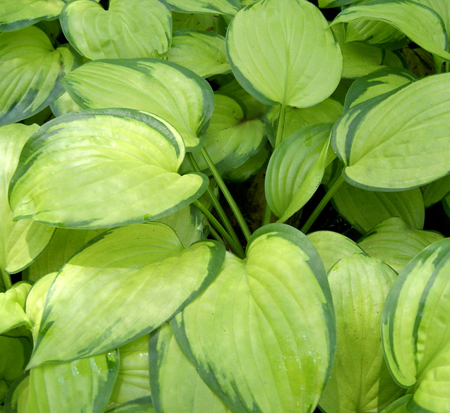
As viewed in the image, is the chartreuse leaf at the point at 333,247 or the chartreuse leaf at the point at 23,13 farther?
the chartreuse leaf at the point at 23,13

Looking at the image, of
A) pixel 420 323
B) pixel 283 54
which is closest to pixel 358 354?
pixel 420 323

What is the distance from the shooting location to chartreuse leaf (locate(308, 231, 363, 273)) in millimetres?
777

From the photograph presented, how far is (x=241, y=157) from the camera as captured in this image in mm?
964

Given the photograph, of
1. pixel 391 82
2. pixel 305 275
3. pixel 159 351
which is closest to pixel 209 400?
pixel 159 351

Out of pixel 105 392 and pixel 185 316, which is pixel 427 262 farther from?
pixel 105 392

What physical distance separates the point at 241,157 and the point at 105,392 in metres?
0.54

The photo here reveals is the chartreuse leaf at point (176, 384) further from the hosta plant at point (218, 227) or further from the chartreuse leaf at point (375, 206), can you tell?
the chartreuse leaf at point (375, 206)

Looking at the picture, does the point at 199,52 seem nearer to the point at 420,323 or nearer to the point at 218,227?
the point at 218,227

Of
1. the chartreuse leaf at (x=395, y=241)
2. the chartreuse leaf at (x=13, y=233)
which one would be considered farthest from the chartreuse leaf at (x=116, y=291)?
the chartreuse leaf at (x=395, y=241)

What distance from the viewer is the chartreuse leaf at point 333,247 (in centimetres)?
78

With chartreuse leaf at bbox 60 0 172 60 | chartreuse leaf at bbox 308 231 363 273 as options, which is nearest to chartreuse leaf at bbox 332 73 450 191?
chartreuse leaf at bbox 308 231 363 273

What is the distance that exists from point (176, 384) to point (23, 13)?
894 millimetres

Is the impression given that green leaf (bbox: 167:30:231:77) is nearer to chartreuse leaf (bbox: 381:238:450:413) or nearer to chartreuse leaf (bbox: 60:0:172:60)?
chartreuse leaf (bbox: 60:0:172:60)

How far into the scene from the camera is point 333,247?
79cm
